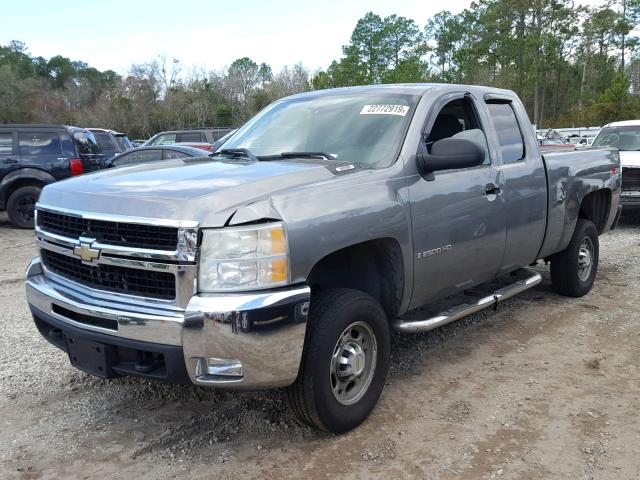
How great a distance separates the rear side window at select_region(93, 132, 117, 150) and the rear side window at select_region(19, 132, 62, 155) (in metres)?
4.54

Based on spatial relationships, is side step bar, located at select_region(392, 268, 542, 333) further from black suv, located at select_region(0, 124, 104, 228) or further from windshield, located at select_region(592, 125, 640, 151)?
black suv, located at select_region(0, 124, 104, 228)

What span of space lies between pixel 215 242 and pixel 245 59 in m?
93.6

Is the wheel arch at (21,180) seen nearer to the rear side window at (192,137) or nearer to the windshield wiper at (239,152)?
the rear side window at (192,137)

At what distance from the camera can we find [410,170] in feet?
12.6

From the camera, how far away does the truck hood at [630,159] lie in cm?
1089

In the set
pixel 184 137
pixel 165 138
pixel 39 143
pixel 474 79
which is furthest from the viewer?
pixel 474 79

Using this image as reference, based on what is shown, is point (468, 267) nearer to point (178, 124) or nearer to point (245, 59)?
point (178, 124)

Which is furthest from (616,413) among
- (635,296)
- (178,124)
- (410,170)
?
(178,124)

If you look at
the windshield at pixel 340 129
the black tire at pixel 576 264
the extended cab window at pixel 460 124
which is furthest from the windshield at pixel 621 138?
the windshield at pixel 340 129

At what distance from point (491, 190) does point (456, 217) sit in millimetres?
559

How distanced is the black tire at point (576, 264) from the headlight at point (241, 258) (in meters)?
4.05

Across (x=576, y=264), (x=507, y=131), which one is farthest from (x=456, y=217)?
(x=576, y=264)

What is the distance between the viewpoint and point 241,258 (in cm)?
289

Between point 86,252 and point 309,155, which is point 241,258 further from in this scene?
point 309,155
